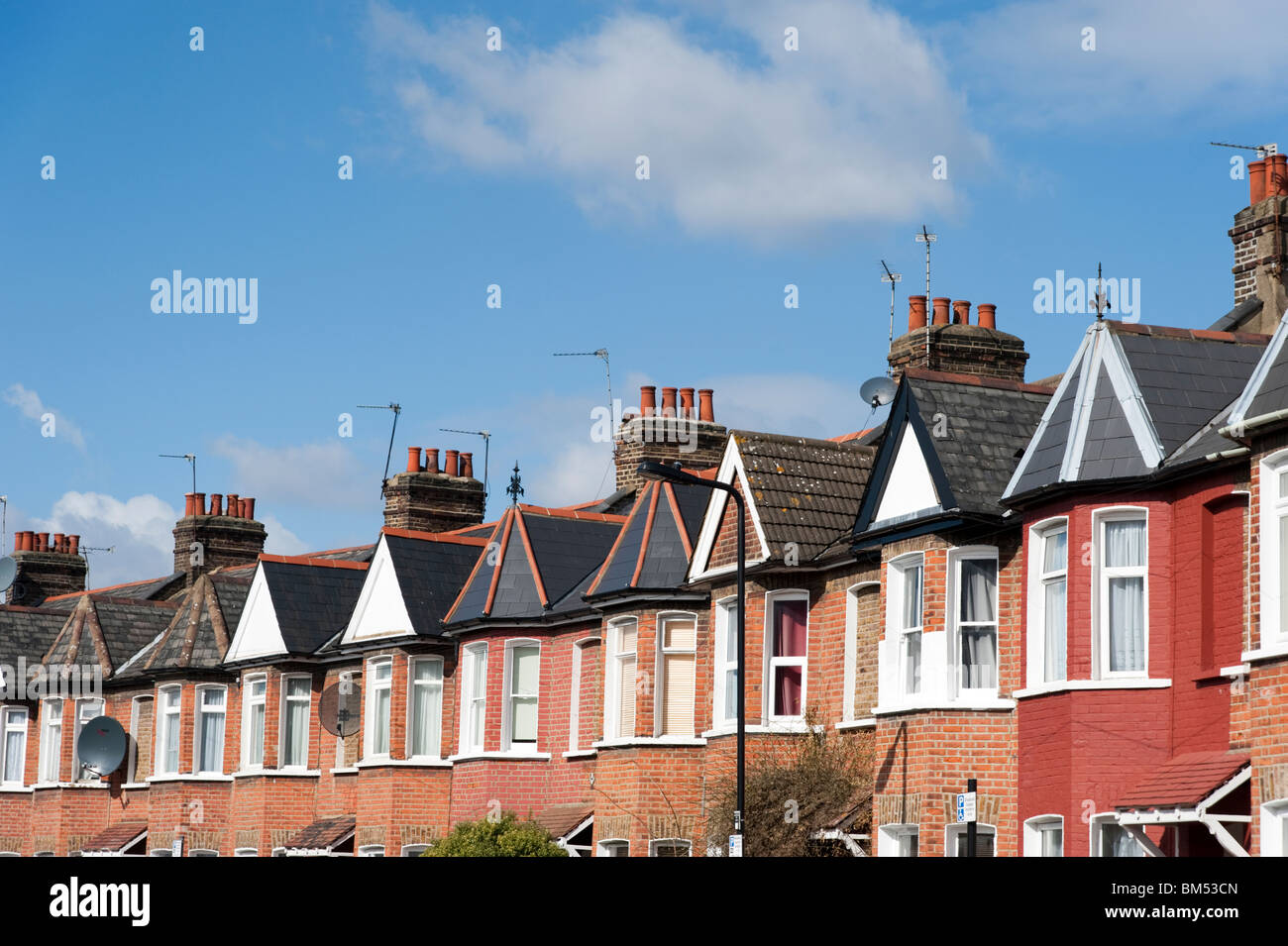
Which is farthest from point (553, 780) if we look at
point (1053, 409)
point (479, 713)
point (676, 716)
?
point (1053, 409)

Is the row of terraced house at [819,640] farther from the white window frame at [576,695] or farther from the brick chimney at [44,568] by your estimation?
the brick chimney at [44,568]

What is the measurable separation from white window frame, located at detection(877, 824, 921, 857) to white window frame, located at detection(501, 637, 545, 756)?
36.6 ft

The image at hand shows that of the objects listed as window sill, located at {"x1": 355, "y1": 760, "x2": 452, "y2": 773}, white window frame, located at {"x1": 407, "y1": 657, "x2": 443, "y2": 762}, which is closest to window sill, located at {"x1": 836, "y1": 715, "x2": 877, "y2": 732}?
window sill, located at {"x1": 355, "y1": 760, "x2": 452, "y2": 773}

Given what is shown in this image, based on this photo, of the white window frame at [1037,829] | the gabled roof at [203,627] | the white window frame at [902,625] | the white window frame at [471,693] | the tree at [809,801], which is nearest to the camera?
the white window frame at [1037,829]

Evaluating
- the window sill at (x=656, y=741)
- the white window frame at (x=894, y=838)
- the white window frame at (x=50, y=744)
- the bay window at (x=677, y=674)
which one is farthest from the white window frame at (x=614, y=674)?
the white window frame at (x=50, y=744)

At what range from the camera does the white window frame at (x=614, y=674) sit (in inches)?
1180

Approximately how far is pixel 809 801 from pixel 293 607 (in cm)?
1847

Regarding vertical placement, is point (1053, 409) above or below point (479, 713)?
above

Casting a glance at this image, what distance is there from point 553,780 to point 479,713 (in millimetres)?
2212

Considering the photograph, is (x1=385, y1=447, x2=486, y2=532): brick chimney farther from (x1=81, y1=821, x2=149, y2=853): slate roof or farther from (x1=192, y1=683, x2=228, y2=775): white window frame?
(x1=81, y1=821, x2=149, y2=853): slate roof

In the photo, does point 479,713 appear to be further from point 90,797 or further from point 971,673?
point 90,797

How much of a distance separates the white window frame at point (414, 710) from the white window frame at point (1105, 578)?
18.3 m

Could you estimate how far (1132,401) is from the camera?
20031 mm
